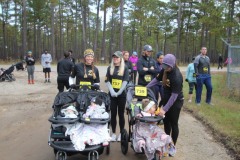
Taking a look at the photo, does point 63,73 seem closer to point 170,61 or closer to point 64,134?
point 64,134

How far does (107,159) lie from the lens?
560 cm

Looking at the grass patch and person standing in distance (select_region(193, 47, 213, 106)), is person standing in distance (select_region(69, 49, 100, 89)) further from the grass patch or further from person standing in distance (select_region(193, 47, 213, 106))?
person standing in distance (select_region(193, 47, 213, 106))

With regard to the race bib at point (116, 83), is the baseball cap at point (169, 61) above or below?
above

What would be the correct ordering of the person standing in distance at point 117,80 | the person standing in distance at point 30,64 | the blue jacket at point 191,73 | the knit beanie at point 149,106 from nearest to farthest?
the knit beanie at point 149,106, the person standing in distance at point 117,80, the blue jacket at point 191,73, the person standing in distance at point 30,64

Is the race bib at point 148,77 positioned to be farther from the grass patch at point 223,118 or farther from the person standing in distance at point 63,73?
the person standing in distance at point 63,73

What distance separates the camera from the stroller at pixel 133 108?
5.43 m

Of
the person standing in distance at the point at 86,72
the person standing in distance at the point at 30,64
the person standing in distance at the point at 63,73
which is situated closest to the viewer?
the person standing in distance at the point at 86,72

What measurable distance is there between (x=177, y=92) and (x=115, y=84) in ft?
5.64

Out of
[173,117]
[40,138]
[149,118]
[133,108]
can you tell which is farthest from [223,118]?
[40,138]

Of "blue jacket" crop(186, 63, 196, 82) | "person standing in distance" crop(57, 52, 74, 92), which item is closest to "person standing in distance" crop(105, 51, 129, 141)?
"person standing in distance" crop(57, 52, 74, 92)

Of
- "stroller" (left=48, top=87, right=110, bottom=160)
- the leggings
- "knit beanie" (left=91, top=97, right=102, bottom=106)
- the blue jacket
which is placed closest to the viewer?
"stroller" (left=48, top=87, right=110, bottom=160)

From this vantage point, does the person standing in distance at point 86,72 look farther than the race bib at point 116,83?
Yes

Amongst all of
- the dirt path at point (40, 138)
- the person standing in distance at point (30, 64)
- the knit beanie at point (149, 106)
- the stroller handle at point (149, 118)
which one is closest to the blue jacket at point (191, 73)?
the dirt path at point (40, 138)

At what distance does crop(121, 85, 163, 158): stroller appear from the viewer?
543 centimetres
